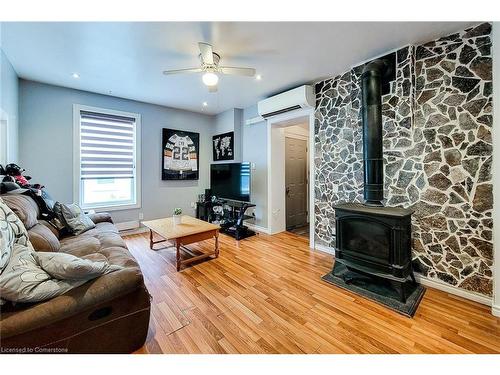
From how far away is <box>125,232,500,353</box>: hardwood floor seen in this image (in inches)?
60.2

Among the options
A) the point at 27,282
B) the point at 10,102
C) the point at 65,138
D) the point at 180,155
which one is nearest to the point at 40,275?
the point at 27,282

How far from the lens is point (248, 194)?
4051 mm

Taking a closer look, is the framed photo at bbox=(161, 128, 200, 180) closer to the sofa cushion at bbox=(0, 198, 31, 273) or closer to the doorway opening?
the doorway opening

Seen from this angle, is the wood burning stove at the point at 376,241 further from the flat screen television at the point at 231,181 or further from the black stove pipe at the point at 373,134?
the flat screen television at the point at 231,181

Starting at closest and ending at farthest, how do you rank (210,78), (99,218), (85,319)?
1. (85,319)
2. (210,78)
3. (99,218)

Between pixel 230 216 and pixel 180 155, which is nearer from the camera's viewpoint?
pixel 230 216

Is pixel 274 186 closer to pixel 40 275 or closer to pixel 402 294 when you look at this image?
pixel 402 294

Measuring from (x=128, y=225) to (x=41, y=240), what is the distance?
254cm

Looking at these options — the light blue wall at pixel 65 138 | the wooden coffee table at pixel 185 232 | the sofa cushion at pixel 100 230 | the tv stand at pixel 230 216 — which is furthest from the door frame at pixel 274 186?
the sofa cushion at pixel 100 230

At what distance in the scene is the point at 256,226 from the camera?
4523 mm

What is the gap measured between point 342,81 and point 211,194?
129 inches
